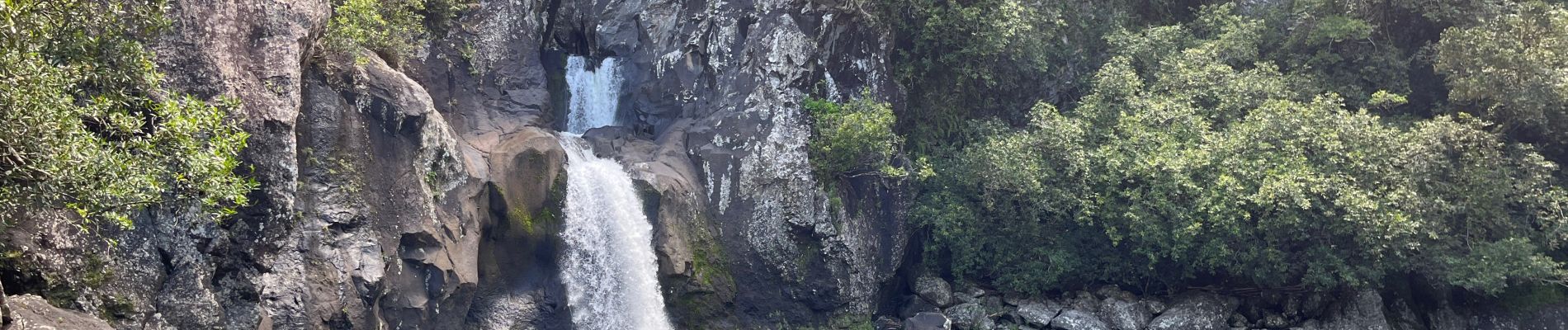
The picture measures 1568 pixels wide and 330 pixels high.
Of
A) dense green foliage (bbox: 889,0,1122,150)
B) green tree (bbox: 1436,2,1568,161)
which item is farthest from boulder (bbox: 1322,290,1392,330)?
dense green foliage (bbox: 889,0,1122,150)

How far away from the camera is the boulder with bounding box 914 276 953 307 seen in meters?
23.2

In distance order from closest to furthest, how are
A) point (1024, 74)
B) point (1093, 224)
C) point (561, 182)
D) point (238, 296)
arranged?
point (238, 296)
point (561, 182)
point (1093, 224)
point (1024, 74)

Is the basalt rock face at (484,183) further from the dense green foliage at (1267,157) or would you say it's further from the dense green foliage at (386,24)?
the dense green foliage at (1267,157)

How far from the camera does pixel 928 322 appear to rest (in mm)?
21969

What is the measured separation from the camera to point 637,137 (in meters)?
22.5

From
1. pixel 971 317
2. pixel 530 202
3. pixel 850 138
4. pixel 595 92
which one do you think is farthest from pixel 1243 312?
pixel 530 202

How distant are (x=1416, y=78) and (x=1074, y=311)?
9.52 m

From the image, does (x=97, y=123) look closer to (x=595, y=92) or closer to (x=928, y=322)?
(x=595, y=92)

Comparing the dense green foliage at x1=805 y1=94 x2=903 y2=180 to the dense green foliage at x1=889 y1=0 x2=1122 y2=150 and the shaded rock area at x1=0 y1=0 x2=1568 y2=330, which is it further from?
the dense green foliage at x1=889 y1=0 x2=1122 y2=150

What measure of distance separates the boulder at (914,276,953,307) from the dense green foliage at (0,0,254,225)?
14.7 m

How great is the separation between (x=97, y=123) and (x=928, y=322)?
1527cm

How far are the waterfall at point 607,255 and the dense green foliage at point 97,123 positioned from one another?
760 cm

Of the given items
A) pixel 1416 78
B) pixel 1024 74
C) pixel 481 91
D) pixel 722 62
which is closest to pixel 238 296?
pixel 481 91

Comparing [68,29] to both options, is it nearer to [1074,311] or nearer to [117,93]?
[117,93]
